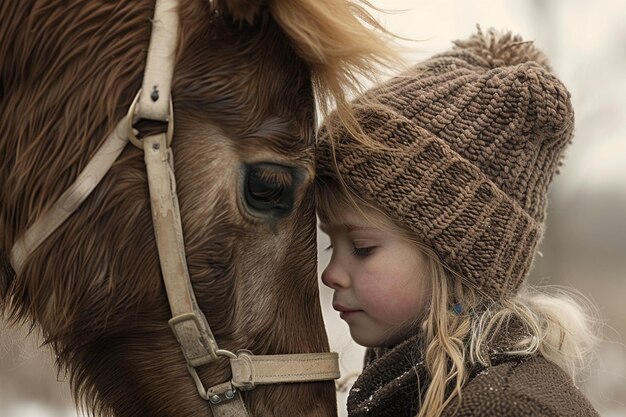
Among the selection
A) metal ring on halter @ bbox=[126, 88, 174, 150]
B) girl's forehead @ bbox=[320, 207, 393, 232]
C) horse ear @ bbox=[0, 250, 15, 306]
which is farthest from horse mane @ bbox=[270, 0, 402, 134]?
horse ear @ bbox=[0, 250, 15, 306]

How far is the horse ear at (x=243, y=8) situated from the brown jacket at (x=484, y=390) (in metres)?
0.84

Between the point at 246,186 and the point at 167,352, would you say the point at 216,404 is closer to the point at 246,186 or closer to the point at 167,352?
the point at 167,352

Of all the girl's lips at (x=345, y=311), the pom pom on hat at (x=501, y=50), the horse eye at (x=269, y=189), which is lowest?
the girl's lips at (x=345, y=311)

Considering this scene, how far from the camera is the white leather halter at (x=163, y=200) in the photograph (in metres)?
1.82

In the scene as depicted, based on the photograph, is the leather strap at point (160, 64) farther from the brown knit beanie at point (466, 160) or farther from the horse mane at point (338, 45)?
the brown knit beanie at point (466, 160)

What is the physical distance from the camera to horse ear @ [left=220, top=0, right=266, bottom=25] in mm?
1861

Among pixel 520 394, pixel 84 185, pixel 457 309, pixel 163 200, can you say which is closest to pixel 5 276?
pixel 84 185

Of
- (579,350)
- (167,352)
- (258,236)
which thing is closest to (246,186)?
(258,236)

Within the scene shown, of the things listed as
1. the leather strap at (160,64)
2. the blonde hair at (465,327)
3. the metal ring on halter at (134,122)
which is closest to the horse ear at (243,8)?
the leather strap at (160,64)

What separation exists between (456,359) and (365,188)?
45 centimetres

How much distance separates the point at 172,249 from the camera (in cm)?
184

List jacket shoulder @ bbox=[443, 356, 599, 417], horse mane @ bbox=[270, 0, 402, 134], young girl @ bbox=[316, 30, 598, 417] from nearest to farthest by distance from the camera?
jacket shoulder @ bbox=[443, 356, 599, 417] < horse mane @ bbox=[270, 0, 402, 134] < young girl @ bbox=[316, 30, 598, 417]

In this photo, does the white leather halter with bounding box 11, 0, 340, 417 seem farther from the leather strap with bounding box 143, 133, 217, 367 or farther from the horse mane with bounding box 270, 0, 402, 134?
the horse mane with bounding box 270, 0, 402, 134

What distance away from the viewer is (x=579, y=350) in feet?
7.02
